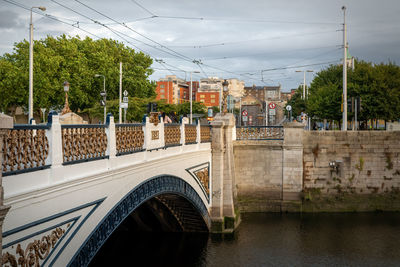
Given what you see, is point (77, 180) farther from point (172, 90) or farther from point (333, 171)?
point (172, 90)

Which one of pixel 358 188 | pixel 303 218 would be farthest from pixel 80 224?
pixel 358 188

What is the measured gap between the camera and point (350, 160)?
24047mm

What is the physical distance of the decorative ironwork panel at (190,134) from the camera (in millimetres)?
15438

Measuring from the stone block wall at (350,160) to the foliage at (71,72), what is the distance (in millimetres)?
21455

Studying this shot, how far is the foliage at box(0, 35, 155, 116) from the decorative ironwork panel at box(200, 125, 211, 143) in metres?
20.4

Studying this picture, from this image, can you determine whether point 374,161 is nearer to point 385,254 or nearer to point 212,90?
point 385,254

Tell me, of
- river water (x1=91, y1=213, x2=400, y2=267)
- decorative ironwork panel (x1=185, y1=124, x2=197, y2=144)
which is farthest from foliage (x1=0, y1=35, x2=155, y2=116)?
decorative ironwork panel (x1=185, y1=124, x2=197, y2=144)

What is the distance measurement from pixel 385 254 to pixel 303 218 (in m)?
5.49

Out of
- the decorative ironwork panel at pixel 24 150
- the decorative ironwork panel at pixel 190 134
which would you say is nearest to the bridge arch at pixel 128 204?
the decorative ironwork panel at pixel 190 134

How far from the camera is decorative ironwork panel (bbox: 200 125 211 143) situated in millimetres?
17744

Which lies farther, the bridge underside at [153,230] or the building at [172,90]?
the building at [172,90]

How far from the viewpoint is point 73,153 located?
7445 mm

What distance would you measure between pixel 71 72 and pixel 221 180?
2658 cm

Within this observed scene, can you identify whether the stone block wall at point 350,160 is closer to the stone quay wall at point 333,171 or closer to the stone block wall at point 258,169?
the stone quay wall at point 333,171
